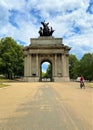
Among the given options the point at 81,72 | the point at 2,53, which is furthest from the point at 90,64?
the point at 2,53

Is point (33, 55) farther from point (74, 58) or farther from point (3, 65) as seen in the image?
point (74, 58)

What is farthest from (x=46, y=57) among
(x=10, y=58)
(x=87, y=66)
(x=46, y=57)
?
(x=87, y=66)

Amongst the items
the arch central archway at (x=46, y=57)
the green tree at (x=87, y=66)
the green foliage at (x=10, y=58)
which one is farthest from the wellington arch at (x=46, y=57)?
the green tree at (x=87, y=66)

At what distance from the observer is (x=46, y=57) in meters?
89.4

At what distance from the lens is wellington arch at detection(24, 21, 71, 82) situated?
86.4m

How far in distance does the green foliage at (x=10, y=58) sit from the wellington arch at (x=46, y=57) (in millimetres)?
7872

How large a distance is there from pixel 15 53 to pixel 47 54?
1563 cm

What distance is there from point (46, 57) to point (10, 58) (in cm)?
1294

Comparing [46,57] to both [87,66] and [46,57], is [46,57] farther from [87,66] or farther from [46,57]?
[87,66]

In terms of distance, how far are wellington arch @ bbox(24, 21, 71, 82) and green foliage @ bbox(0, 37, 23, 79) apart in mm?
7872

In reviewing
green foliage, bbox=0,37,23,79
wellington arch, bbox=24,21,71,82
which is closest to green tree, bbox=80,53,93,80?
wellington arch, bbox=24,21,71,82

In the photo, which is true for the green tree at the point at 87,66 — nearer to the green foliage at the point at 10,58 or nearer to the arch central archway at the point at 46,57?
the arch central archway at the point at 46,57

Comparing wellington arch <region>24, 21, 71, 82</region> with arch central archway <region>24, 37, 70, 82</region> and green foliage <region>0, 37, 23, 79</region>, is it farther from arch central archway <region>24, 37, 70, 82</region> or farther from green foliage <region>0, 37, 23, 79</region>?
green foliage <region>0, 37, 23, 79</region>

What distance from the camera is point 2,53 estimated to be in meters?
98.6
